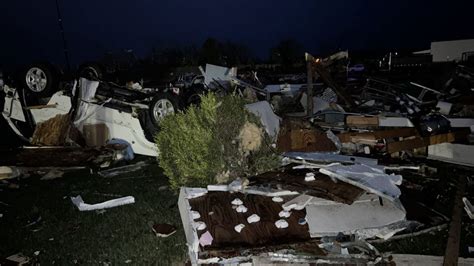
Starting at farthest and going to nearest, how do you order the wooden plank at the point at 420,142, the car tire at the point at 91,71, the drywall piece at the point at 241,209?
the car tire at the point at 91,71
the wooden plank at the point at 420,142
the drywall piece at the point at 241,209

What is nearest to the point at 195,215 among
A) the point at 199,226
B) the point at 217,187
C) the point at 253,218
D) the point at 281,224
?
the point at 199,226

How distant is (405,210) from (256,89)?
6269 mm

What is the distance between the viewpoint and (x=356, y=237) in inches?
153

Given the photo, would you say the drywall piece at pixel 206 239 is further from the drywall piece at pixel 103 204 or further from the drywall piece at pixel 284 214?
the drywall piece at pixel 103 204

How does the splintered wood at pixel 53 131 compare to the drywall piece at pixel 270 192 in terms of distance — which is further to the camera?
the splintered wood at pixel 53 131

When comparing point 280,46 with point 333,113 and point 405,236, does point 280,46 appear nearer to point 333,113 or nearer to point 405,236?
point 333,113

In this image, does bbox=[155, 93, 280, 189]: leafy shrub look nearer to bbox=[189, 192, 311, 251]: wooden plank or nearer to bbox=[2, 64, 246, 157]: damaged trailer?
bbox=[189, 192, 311, 251]: wooden plank

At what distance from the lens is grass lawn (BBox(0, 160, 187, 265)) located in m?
4.06

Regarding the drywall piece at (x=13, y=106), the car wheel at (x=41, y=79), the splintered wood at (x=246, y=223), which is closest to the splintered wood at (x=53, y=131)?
the drywall piece at (x=13, y=106)

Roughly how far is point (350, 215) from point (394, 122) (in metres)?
4.77

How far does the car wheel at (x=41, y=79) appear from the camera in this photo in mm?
9656

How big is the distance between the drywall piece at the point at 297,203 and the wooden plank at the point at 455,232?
4.87 ft

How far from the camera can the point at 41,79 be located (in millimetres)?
9727

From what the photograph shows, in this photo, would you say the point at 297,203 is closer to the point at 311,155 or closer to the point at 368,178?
the point at 368,178
